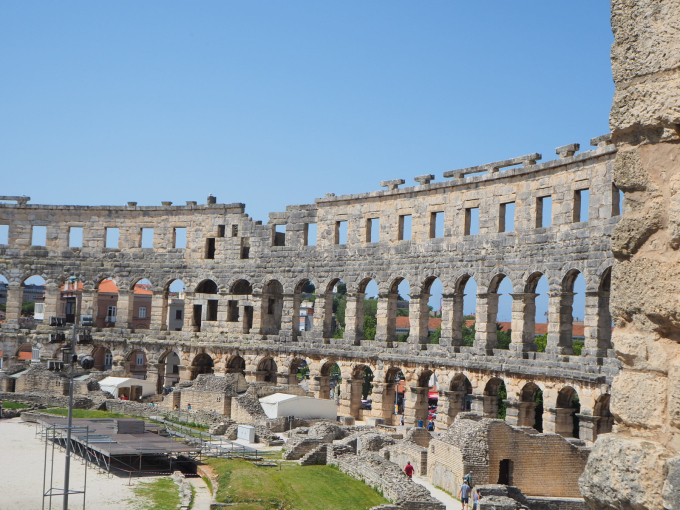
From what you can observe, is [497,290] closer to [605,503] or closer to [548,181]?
[548,181]

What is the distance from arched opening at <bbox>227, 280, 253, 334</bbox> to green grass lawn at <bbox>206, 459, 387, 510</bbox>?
14.7m

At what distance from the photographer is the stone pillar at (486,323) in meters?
31.0

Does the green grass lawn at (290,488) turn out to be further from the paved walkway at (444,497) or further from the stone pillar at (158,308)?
the stone pillar at (158,308)

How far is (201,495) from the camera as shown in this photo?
75.3ft

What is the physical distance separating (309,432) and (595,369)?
10.7 metres

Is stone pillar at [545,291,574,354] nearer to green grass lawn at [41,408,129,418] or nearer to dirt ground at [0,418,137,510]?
dirt ground at [0,418,137,510]

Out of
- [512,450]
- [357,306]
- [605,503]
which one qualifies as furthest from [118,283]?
[605,503]

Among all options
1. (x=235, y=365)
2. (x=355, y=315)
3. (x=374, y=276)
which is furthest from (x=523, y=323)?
(x=235, y=365)

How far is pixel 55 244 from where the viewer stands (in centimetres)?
4409

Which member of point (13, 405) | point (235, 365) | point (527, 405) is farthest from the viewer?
point (235, 365)

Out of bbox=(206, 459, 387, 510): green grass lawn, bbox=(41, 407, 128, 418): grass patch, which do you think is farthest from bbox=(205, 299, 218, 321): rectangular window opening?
bbox=(206, 459, 387, 510): green grass lawn

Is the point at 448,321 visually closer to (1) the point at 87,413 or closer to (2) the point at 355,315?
(2) the point at 355,315

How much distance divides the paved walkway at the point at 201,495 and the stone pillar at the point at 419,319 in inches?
475

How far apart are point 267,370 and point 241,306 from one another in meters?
3.38
